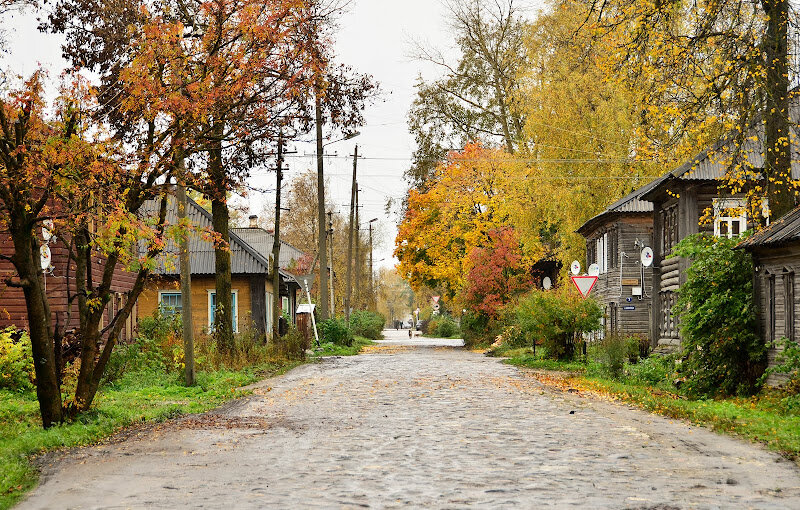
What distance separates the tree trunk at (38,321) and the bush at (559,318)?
21.1 m

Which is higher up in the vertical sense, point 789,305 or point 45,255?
point 45,255

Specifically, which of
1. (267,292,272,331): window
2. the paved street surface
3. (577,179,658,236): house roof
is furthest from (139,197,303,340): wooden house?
the paved street surface

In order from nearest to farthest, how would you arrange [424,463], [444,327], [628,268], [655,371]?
[424,463], [655,371], [628,268], [444,327]

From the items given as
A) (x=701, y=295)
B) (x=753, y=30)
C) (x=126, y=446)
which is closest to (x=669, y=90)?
(x=753, y=30)

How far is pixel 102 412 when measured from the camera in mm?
15555

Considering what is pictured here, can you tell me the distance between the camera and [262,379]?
27.0m

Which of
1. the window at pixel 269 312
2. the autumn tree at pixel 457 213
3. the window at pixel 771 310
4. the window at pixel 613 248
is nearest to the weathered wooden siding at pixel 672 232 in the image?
the window at pixel 771 310

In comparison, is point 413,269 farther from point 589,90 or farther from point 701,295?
point 701,295

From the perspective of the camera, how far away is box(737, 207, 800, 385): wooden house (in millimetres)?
18688

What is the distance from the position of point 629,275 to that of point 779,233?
26.1 meters

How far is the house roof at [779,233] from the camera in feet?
58.9

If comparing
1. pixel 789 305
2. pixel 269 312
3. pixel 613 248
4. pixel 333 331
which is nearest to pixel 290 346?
pixel 333 331

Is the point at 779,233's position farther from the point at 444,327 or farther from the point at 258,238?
the point at 444,327

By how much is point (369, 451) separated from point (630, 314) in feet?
113
